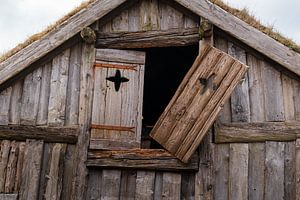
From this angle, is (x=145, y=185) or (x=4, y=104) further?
(x=4, y=104)

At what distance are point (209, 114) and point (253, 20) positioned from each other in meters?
1.68

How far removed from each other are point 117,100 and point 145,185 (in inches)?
48.8

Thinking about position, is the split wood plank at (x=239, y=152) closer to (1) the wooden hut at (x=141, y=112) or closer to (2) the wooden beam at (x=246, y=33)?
(1) the wooden hut at (x=141, y=112)

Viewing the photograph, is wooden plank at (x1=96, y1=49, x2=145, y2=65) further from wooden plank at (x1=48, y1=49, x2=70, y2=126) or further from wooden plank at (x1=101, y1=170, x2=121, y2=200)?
wooden plank at (x1=101, y1=170, x2=121, y2=200)

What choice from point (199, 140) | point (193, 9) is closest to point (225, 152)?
point (199, 140)

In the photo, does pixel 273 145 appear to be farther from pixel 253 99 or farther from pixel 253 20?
pixel 253 20

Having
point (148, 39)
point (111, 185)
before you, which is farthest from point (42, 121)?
point (148, 39)

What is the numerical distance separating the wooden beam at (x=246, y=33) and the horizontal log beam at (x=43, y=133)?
2352 millimetres

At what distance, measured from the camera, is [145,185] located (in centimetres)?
669

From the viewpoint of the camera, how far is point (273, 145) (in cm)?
645

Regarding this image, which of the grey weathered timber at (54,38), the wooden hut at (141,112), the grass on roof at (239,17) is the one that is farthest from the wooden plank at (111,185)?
the grass on roof at (239,17)

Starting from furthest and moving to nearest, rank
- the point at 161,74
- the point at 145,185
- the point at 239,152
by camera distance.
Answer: the point at 161,74 → the point at 145,185 → the point at 239,152

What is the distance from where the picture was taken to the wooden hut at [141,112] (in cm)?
645

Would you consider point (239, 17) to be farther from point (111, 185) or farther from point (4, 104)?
point (4, 104)
